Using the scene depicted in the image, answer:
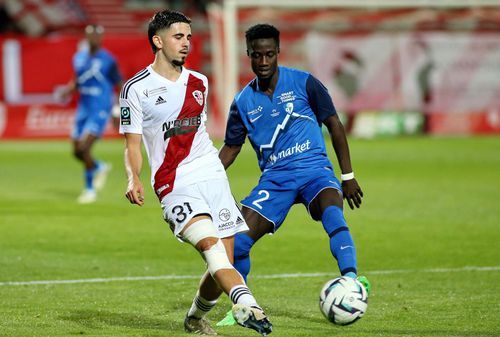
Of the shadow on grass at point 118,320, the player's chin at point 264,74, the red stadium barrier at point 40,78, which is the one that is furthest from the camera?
the red stadium barrier at point 40,78

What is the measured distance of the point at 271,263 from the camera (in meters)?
11.3

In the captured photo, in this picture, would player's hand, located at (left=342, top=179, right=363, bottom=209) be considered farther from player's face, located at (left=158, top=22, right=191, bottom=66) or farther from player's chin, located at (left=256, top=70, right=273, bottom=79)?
player's face, located at (left=158, top=22, right=191, bottom=66)

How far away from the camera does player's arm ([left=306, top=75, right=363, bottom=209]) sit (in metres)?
8.18

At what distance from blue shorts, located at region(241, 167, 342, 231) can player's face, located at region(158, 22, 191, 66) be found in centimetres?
145

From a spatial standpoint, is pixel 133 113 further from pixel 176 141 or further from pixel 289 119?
pixel 289 119

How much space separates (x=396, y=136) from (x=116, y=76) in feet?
54.2

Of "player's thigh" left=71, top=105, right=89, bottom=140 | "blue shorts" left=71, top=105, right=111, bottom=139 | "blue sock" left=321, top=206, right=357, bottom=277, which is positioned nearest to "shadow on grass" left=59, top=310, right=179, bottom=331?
"blue sock" left=321, top=206, right=357, bottom=277

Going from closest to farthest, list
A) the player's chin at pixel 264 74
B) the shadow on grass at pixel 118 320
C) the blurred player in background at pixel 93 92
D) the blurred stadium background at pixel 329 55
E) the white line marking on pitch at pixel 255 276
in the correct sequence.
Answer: the shadow on grass at pixel 118 320 < the player's chin at pixel 264 74 < the white line marking on pitch at pixel 255 276 < the blurred player in background at pixel 93 92 < the blurred stadium background at pixel 329 55

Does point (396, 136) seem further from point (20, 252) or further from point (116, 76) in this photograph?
point (20, 252)

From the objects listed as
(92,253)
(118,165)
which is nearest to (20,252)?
(92,253)

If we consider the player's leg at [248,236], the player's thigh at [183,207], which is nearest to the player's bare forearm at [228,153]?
the player's leg at [248,236]

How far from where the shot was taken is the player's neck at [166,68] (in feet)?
24.3

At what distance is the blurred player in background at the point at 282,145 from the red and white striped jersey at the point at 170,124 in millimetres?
917

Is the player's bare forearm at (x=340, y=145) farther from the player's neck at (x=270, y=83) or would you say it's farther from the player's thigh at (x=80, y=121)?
the player's thigh at (x=80, y=121)
